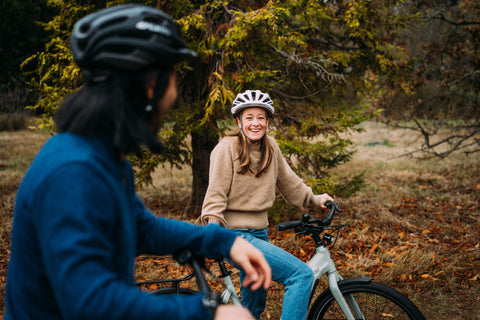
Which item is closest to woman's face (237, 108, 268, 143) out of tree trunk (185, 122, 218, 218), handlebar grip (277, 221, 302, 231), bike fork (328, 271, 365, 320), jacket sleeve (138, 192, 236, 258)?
handlebar grip (277, 221, 302, 231)

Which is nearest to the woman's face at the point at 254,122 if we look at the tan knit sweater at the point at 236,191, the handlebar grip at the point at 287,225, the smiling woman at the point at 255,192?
the smiling woman at the point at 255,192

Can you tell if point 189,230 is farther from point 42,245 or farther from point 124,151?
point 42,245

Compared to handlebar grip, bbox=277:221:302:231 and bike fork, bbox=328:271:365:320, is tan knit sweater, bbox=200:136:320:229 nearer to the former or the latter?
handlebar grip, bbox=277:221:302:231

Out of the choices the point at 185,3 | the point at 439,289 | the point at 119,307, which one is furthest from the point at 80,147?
the point at 185,3

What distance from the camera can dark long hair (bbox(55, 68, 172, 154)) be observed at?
110cm

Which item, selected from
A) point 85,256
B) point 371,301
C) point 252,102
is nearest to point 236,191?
point 252,102

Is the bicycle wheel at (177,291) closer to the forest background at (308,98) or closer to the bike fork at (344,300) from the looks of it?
the bike fork at (344,300)

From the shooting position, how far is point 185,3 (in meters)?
6.28

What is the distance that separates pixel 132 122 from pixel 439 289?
16.1ft

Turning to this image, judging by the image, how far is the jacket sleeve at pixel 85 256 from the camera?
0.95 metres

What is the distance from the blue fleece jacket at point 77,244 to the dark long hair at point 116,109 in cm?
4

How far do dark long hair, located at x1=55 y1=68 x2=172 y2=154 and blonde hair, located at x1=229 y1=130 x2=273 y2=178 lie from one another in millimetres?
1959

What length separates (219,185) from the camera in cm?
304

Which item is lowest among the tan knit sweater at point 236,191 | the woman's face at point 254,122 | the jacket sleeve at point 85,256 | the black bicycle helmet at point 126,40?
the tan knit sweater at point 236,191
